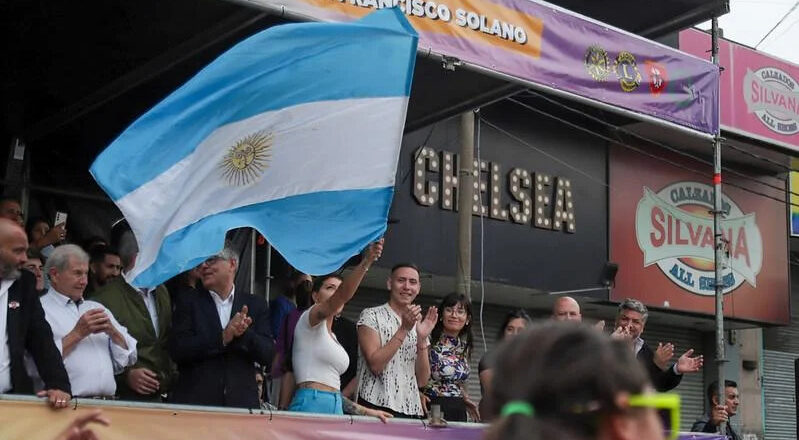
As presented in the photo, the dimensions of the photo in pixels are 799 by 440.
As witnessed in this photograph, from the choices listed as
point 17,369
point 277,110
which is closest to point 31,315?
point 17,369

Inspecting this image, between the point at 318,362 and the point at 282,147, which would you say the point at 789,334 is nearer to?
the point at 318,362

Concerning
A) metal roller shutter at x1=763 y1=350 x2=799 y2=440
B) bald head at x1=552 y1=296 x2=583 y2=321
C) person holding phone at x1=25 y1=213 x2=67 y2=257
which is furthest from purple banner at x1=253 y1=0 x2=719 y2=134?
metal roller shutter at x1=763 y1=350 x2=799 y2=440

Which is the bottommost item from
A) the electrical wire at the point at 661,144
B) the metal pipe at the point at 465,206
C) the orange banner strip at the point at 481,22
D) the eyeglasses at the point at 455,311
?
the eyeglasses at the point at 455,311

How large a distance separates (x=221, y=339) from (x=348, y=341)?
4.57 ft

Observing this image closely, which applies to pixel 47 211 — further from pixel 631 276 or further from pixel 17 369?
pixel 631 276

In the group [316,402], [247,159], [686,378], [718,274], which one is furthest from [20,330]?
[686,378]

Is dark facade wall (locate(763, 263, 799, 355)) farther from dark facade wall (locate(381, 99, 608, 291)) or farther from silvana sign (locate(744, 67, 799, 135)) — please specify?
dark facade wall (locate(381, 99, 608, 291))

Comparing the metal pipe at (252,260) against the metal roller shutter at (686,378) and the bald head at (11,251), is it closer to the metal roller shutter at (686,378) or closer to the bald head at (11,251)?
the bald head at (11,251)

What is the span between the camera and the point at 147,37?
293 inches

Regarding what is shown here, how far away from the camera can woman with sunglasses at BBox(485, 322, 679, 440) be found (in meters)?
1.70

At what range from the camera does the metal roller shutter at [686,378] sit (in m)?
17.2

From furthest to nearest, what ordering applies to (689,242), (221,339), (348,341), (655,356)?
(689,242) < (655,356) < (348,341) < (221,339)

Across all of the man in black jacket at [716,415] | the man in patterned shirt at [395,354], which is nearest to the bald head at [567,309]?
the man in patterned shirt at [395,354]

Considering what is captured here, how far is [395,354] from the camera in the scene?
6777 millimetres
